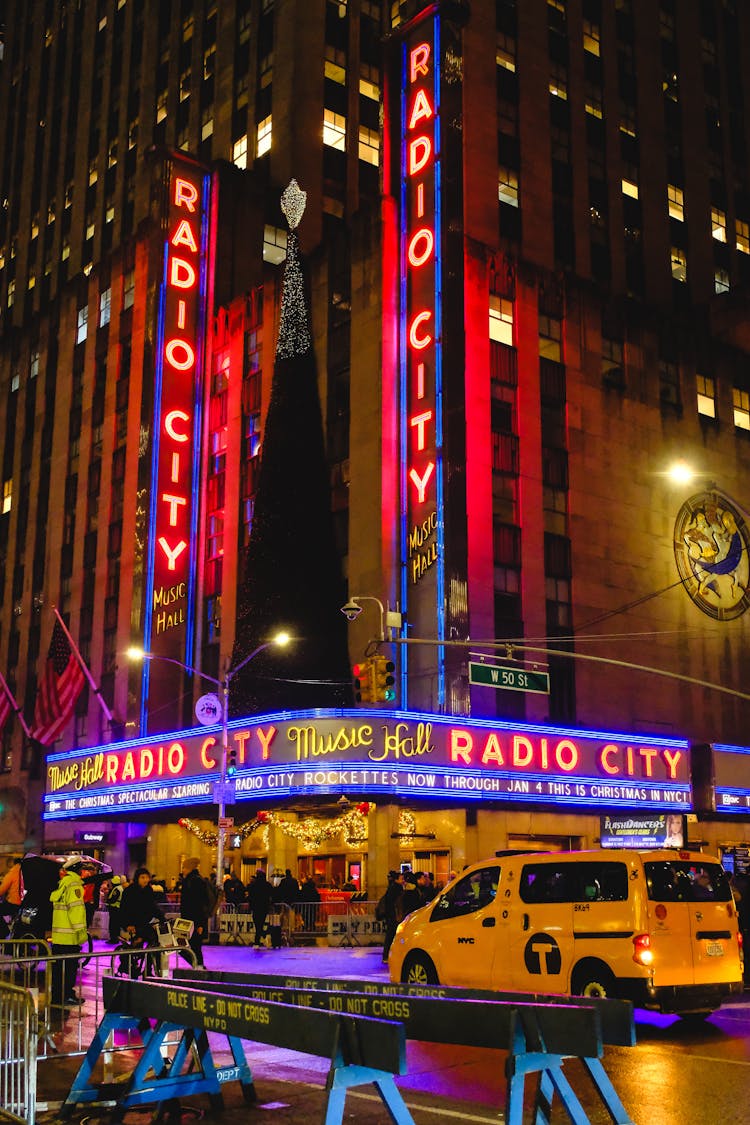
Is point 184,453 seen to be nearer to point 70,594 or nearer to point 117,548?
point 117,548

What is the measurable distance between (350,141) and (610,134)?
13197 millimetres

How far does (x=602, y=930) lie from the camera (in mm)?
15273

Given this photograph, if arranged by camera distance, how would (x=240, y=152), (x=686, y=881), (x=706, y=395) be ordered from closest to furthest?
1. (x=686, y=881)
2. (x=706, y=395)
3. (x=240, y=152)

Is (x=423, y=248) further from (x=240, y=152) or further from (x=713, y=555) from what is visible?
(x=240, y=152)

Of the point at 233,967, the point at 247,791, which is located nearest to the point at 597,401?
the point at 247,791

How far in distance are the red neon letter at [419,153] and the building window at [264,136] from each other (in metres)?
17.7

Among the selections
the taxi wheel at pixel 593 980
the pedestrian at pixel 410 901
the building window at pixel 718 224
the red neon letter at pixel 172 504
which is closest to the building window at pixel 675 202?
the building window at pixel 718 224

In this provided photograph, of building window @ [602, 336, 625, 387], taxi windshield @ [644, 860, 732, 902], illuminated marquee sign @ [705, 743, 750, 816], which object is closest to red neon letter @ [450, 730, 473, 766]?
illuminated marquee sign @ [705, 743, 750, 816]

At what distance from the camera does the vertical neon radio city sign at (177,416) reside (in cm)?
4869

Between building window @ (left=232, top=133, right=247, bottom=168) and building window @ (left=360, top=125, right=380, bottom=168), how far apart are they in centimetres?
622

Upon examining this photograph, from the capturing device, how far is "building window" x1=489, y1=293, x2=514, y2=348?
149 feet

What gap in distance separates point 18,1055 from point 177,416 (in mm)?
43181

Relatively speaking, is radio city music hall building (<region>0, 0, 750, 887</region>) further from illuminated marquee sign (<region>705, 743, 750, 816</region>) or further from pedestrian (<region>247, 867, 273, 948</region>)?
pedestrian (<region>247, 867, 273, 948</region>)

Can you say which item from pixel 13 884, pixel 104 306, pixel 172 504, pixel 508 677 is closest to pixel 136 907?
pixel 13 884
